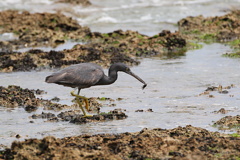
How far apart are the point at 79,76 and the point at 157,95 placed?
2.16 meters

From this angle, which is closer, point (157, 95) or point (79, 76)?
point (79, 76)

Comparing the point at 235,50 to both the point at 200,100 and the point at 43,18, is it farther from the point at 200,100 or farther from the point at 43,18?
the point at 43,18

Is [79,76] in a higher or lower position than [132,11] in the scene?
lower

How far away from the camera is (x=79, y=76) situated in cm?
1017

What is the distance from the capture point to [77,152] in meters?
6.57

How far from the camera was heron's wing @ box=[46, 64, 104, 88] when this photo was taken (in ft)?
33.0

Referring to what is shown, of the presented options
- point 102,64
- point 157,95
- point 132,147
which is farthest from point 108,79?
point 102,64

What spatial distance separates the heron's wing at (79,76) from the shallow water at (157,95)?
686 mm

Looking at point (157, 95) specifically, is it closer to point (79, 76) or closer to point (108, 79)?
point (108, 79)

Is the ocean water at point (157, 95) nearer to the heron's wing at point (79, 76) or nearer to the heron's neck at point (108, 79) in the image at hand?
the heron's neck at point (108, 79)

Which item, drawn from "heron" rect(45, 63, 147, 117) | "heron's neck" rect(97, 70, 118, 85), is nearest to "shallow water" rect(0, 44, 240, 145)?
"heron's neck" rect(97, 70, 118, 85)

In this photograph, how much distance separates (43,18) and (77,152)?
17772mm

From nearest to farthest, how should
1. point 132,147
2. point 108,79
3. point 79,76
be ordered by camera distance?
point 132,147 → point 79,76 → point 108,79

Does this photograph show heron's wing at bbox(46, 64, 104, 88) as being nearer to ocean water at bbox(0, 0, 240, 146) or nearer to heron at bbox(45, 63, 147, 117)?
heron at bbox(45, 63, 147, 117)
